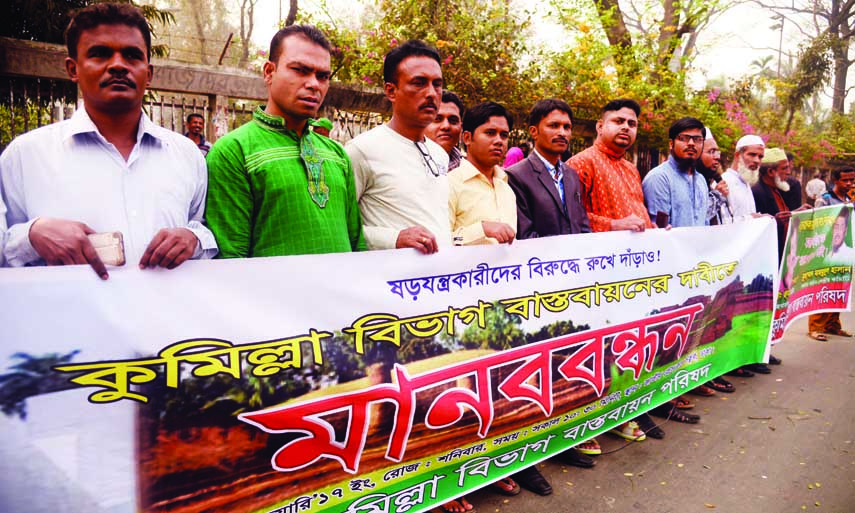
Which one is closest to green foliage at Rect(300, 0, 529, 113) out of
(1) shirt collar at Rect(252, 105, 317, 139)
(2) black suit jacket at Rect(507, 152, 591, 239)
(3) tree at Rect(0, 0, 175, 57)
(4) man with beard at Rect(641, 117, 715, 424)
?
(3) tree at Rect(0, 0, 175, 57)

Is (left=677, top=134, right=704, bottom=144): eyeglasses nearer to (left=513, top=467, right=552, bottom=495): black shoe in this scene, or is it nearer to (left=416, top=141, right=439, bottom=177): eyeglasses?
(left=416, top=141, right=439, bottom=177): eyeglasses

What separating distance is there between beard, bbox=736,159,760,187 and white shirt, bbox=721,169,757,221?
0.10 metres

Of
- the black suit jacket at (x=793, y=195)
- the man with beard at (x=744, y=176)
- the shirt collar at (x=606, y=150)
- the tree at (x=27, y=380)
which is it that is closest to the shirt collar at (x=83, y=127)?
the tree at (x=27, y=380)

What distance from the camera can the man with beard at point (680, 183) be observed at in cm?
418

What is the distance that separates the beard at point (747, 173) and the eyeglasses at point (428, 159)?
3.65m

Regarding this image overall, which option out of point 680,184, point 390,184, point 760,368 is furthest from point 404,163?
point 760,368

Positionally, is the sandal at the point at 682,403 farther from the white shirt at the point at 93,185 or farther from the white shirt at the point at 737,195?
the white shirt at the point at 93,185

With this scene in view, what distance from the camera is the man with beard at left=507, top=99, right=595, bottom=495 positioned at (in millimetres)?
3369

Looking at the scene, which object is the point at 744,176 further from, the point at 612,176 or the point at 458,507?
the point at 458,507

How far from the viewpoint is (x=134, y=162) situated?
1.88 m

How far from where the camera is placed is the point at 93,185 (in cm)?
178

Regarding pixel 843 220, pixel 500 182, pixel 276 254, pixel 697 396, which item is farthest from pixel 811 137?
pixel 276 254

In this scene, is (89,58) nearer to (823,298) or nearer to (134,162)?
(134,162)

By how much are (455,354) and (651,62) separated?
9127mm
